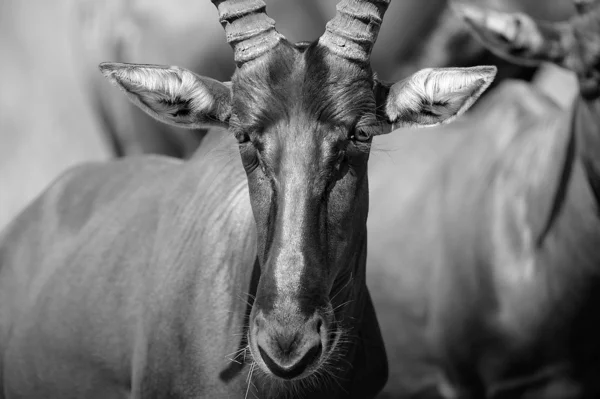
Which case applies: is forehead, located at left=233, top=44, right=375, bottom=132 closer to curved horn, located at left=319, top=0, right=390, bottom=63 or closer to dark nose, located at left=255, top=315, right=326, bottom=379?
curved horn, located at left=319, top=0, right=390, bottom=63

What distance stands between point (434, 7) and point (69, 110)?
7.60 meters

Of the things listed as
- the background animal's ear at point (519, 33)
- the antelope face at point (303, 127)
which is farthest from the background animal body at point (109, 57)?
the antelope face at point (303, 127)

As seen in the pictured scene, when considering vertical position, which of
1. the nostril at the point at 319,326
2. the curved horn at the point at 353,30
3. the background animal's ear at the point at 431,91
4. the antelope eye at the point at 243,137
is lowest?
the nostril at the point at 319,326

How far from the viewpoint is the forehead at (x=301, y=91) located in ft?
14.1

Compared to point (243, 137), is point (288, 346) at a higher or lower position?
lower

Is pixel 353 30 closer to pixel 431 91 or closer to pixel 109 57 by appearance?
pixel 431 91

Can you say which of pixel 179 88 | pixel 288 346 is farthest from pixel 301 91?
pixel 288 346

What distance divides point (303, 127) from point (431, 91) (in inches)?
26.6

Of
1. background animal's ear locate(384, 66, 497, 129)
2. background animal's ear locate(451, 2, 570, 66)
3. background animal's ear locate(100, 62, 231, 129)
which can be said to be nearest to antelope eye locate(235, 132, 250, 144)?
background animal's ear locate(100, 62, 231, 129)

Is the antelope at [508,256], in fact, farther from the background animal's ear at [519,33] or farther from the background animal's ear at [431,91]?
the background animal's ear at [431,91]

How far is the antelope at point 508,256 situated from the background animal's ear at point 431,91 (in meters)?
2.33

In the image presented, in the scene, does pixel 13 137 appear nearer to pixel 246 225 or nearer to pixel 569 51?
pixel 569 51

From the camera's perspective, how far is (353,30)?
4.50 metres

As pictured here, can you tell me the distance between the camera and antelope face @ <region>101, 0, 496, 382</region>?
13.3 feet
